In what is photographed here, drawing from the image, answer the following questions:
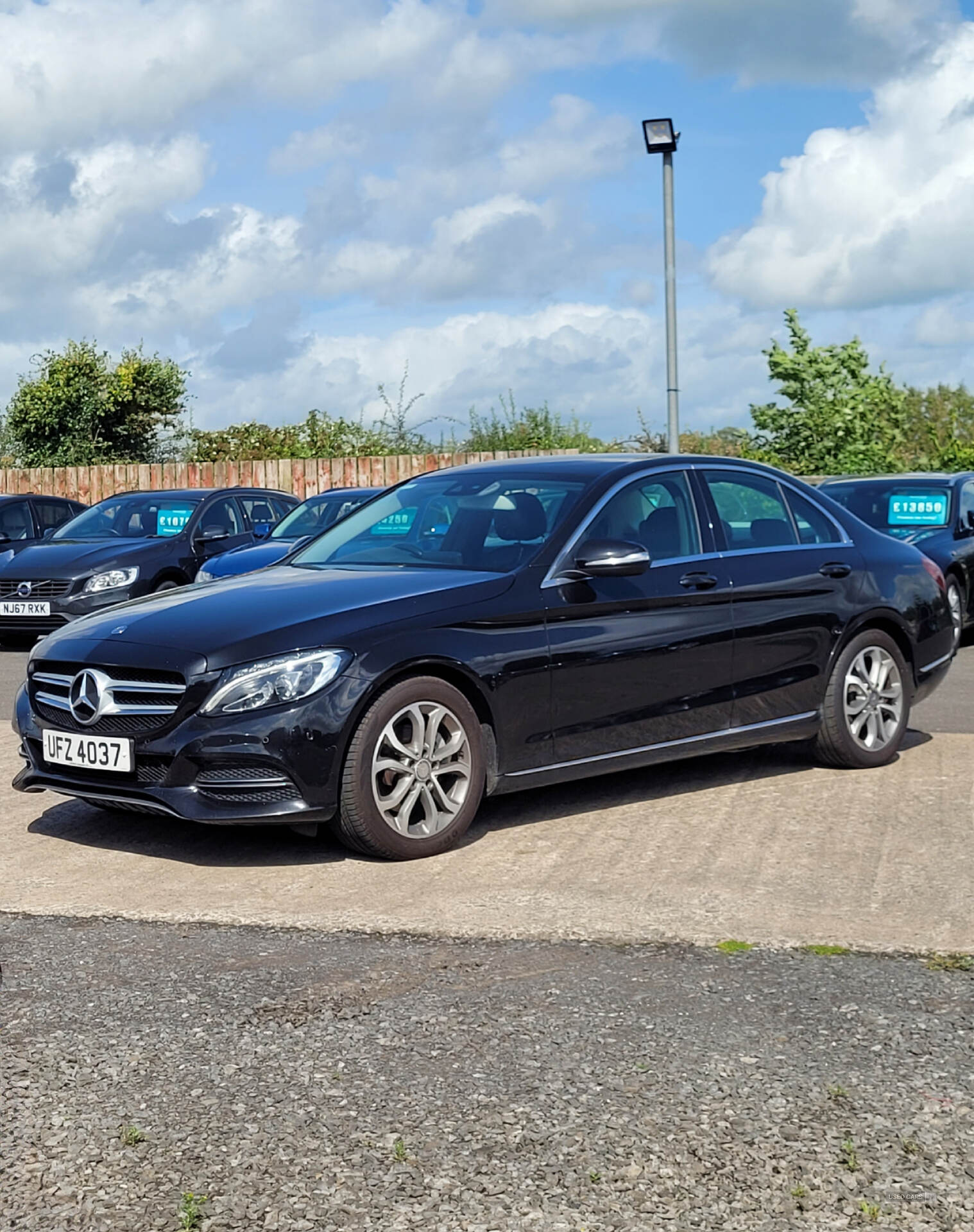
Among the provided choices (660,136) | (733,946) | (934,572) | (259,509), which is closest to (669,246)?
(660,136)

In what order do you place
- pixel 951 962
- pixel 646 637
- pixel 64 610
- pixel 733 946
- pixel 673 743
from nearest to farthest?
pixel 951 962, pixel 733 946, pixel 646 637, pixel 673 743, pixel 64 610

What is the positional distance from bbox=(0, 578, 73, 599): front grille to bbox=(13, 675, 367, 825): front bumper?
30.9 ft

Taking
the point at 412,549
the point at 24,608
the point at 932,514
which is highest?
the point at 412,549

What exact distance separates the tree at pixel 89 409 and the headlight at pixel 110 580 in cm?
2245

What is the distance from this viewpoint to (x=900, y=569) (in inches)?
335

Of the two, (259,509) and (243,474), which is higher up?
(243,474)

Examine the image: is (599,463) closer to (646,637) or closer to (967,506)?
(646,637)

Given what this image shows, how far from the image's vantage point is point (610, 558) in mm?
6945

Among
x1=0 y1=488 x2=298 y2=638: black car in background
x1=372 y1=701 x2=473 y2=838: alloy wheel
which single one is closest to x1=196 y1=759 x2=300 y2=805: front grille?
x1=372 y1=701 x2=473 y2=838: alloy wheel

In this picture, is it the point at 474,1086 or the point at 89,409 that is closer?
the point at 474,1086

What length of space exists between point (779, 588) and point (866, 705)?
2.76ft

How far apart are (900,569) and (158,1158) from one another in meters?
5.91

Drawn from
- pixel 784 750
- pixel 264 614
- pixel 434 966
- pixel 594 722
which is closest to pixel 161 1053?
pixel 434 966

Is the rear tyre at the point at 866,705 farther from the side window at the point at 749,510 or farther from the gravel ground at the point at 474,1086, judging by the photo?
the gravel ground at the point at 474,1086
